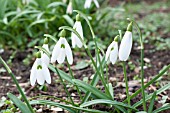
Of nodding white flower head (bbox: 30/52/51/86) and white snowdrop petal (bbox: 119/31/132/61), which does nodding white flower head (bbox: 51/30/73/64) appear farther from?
white snowdrop petal (bbox: 119/31/132/61)

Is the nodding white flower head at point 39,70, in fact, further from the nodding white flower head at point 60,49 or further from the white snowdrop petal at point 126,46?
the white snowdrop petal at point 126,46

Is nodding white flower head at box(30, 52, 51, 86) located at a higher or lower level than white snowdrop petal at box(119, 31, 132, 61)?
lower

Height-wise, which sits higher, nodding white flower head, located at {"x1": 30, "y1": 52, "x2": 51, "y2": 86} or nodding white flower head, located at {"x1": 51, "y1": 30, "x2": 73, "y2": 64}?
nodding white flower head, located at {"x1": 51, "y1": 30, "x2": 73, "y2": 64}

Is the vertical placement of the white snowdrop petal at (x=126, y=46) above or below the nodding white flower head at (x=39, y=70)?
above

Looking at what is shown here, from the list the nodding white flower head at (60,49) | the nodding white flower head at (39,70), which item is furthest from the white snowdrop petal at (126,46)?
the nodding white flower head at (39,70)

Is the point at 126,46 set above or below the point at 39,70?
above

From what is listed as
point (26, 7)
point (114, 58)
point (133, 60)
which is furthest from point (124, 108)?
point (26, 7)

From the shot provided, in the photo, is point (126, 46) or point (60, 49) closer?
point (126, 46)

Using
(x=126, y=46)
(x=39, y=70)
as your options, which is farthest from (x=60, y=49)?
(x=126, y=46)

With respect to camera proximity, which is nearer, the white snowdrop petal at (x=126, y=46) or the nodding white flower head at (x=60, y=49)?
the white snowdrop petal at (x=126, y=46)

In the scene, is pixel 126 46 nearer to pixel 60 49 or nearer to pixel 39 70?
pixel 60 49

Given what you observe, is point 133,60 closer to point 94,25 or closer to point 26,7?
point 94,25

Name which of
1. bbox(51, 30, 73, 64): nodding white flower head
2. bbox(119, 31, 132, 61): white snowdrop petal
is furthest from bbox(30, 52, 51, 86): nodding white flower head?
bbox(119, 31, 132, 61): white snowdrop petal

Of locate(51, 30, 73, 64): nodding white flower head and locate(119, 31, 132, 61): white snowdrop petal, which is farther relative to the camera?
locate(51, 30, 73, 64): nodding white flower head
